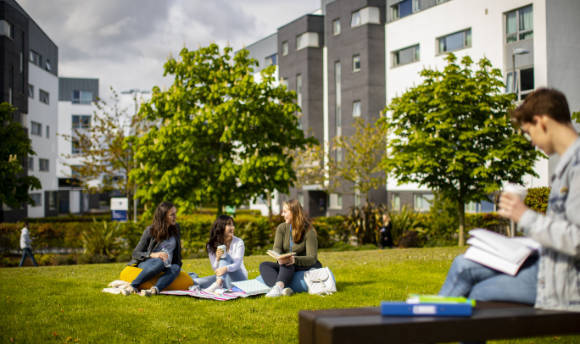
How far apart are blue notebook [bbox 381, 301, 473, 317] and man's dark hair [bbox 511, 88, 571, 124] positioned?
1259 mm

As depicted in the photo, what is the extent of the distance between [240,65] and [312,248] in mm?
13301

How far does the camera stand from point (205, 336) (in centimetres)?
625

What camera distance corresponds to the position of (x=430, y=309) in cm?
300

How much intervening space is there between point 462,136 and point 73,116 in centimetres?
6678

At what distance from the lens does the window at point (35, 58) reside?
165 feet

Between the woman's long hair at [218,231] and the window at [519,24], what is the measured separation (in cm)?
2611

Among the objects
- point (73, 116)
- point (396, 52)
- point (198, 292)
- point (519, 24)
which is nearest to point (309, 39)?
point (396, 52)

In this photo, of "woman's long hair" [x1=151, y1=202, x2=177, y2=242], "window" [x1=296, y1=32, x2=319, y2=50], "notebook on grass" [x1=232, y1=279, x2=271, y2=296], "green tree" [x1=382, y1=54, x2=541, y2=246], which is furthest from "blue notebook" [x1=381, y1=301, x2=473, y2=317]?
"window" [x1=296, y1=32, x2=319, y2=50]

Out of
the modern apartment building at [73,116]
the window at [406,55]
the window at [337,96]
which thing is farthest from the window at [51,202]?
the window at [406,55]

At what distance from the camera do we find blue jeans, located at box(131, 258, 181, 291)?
8938 millimetres

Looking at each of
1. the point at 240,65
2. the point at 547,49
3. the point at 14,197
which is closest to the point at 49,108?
the point at 14,197

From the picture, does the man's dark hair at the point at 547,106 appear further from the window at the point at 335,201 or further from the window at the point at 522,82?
the window at the point at 335,201

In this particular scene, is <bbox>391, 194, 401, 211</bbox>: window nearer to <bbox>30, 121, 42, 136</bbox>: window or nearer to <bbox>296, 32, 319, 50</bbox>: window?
<bbox>296, 32, 319, 50</bbox>: window

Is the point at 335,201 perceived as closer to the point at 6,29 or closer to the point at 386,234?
the point at 386,234
